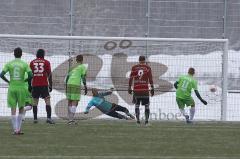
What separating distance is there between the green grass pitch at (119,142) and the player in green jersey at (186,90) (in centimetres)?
315

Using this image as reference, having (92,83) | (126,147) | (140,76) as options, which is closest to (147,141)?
(126,147)

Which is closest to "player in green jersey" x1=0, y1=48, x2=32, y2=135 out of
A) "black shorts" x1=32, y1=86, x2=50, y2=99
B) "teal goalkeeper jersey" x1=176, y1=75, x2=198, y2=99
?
"black shorts" x1=32, y1=86, x2=50, y2=99

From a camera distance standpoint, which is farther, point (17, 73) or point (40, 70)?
point (40, 70)

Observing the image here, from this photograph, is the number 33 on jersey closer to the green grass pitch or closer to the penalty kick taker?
the green grass pitch

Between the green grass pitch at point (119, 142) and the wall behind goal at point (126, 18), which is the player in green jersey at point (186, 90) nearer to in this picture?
the green grass pitch at point (119, 142)

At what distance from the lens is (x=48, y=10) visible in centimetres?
2853

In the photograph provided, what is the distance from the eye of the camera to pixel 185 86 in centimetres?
2420

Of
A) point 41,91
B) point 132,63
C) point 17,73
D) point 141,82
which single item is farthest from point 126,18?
point 17,73

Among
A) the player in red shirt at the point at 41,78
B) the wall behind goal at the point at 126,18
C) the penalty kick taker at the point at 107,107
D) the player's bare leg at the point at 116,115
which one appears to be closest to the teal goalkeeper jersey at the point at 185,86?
the penalty kick taker at the point at 107,107

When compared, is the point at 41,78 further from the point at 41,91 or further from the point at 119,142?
the point at 119,142

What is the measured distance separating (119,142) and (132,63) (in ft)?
30.6

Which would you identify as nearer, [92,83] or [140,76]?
[140,76]

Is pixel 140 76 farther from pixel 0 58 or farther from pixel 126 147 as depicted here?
pixel 126 147

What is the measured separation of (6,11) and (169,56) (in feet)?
20.1
